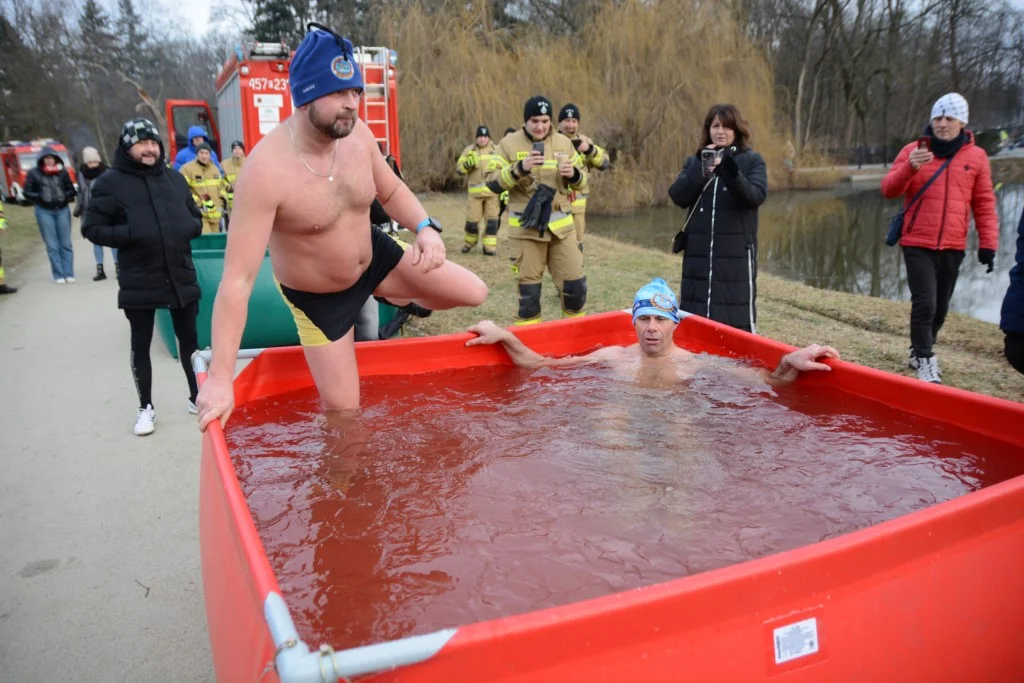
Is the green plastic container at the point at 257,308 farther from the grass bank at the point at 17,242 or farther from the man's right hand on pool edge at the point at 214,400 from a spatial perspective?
the grass bank at the point at 17,242

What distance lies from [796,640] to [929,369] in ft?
13.8

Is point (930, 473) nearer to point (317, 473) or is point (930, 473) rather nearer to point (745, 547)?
point (745, 547)

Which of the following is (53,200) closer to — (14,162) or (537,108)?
(537,108)

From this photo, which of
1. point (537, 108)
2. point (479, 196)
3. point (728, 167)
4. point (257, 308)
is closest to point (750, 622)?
point (728, 167)

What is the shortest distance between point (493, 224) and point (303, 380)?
836cm

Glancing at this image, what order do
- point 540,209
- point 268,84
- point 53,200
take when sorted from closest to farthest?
point 540,209
point 53,200
point 268,84

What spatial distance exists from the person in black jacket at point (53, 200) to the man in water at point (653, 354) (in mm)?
7891

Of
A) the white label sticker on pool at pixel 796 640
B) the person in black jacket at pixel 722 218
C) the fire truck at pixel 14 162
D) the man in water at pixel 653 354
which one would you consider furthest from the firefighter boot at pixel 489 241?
the fire truck at pixel 14 162

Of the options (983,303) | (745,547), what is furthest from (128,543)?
(983,303)

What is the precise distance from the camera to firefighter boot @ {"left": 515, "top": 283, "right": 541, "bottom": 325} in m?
5.57

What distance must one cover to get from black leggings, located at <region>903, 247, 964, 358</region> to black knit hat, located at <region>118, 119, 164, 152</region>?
5.08 metres

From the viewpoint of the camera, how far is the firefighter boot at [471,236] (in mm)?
11719

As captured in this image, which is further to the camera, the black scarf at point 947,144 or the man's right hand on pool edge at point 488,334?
the black scarf at point 947,144

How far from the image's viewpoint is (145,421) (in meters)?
4.60
